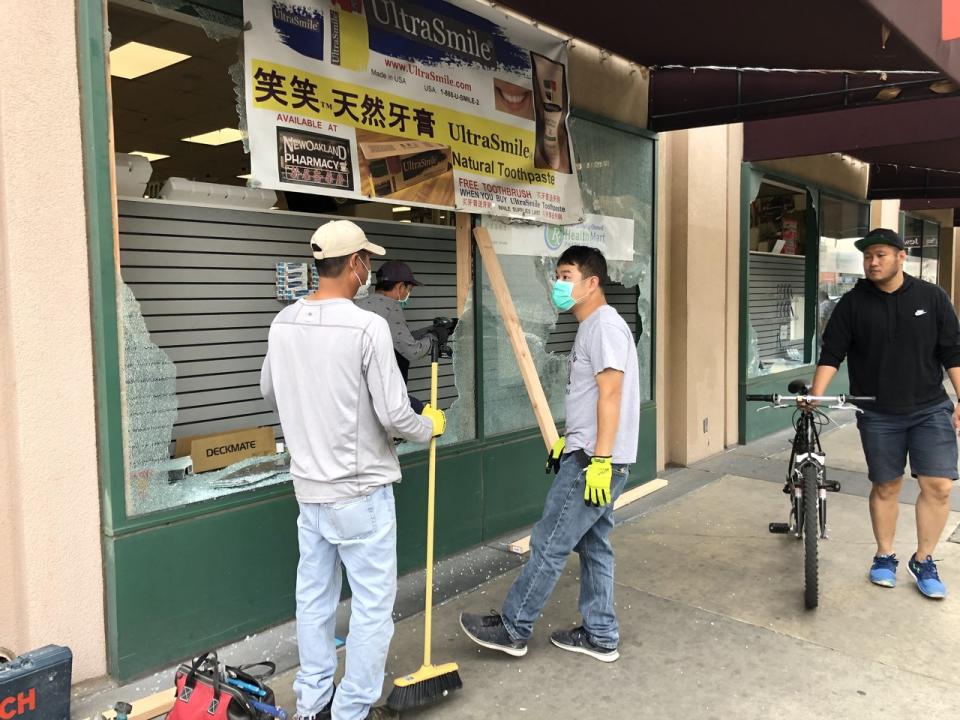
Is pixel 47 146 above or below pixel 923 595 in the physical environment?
above

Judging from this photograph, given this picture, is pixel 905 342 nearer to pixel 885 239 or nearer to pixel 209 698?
pixel 885 239

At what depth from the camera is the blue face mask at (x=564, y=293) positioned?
11.0 ft

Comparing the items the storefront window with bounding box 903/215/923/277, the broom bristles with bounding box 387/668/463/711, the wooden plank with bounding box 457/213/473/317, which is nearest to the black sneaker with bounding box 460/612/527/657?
the broom bristles with bounding box 387/668/463/711

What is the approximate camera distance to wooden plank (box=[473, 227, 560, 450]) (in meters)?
4.51

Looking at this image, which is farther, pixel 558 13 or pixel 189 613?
pixel 558 13

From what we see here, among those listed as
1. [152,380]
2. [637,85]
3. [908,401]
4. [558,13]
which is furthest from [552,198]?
[152,380]

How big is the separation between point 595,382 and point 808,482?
171cm

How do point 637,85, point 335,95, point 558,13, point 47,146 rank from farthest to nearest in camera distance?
point 637,85 → point 558,13 → point 335,95 → point 47,146

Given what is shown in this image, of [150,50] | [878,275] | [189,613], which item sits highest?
[150,50]

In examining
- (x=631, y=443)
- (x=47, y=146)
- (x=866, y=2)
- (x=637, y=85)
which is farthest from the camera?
(x=637, y=85)

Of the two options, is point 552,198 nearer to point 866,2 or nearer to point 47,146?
point 866,2

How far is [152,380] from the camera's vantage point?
336cm

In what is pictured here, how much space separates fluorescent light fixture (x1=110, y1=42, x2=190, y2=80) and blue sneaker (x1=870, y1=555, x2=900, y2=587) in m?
6.71

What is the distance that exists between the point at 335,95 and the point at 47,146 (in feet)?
4.75
